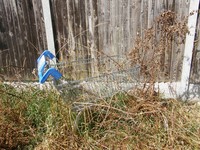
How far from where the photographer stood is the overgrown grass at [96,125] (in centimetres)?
287

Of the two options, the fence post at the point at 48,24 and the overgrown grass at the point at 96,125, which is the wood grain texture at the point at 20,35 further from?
the overgrown grass at the point at 96,125

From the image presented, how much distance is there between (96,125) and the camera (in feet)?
9.98

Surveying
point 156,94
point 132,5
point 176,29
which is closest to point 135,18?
point 132,5

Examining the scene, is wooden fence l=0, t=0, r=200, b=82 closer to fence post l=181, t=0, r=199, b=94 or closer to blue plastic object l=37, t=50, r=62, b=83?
fence post l=181, t=0, r=199, b=94

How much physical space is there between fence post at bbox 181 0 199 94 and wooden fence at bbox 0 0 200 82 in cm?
8

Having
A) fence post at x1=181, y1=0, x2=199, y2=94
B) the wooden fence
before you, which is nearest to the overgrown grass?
fence post at x1=181, y1=0, x2=199, y2=94

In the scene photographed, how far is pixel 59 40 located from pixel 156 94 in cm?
174

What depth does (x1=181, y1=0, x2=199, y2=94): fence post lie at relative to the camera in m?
3.47

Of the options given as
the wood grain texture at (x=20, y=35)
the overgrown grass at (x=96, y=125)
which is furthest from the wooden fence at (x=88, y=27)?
the overgrown grass at (x=96, y=125)

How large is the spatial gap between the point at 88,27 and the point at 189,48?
5.10 feet

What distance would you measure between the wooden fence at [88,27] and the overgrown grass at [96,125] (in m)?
0.94

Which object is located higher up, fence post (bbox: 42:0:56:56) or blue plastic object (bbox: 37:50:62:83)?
fence post (bbox: 42:0:56:56)

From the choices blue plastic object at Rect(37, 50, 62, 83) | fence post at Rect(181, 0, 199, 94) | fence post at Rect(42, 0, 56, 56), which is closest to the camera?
blue plastic object at Rect(37, 50, 62, 83)

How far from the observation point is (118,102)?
126 inches
